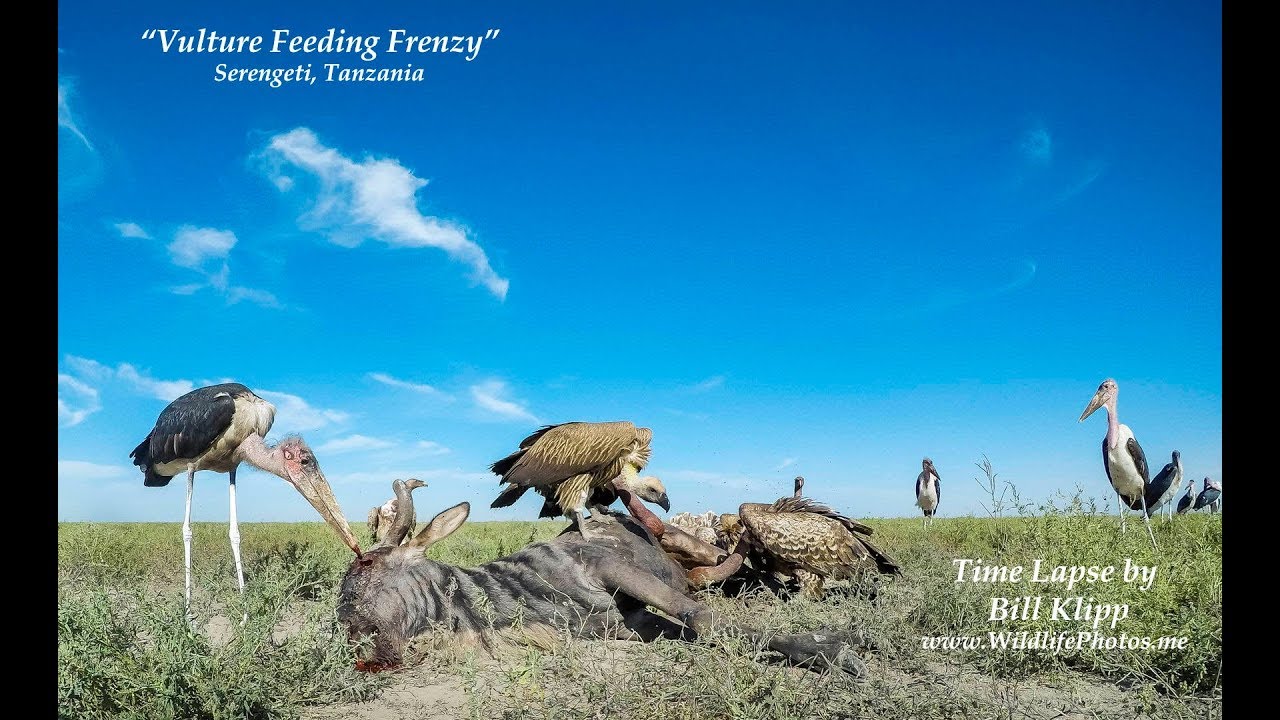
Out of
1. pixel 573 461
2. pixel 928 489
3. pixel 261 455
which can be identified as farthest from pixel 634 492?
pixel 928 489

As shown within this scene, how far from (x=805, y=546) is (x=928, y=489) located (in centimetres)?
1374

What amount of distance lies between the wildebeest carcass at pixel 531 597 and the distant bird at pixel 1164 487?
12680 millimetres

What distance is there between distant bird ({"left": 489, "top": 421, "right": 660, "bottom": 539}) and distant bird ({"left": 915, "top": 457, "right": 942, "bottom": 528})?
14.2 meters

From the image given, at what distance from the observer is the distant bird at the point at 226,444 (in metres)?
8.26

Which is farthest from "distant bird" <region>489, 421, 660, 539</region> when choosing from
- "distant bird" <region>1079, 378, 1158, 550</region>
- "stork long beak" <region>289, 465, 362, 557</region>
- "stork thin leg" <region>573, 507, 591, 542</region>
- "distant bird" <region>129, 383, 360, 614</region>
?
"distant bird" <region>1079, 378, 1158, 550</region>

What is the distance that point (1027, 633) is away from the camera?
5.06 m

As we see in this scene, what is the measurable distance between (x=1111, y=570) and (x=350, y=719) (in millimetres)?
5233

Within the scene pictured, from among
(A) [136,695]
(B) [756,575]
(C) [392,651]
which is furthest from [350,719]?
(B) [756,575]

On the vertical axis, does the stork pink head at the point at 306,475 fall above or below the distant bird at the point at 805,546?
above

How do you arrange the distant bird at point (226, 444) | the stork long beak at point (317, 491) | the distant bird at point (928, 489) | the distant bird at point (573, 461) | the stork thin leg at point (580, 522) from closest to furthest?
the stork thin leg at point (580, 522) < the distant bird at point (573, 461) < the stork long beak at point (317, 491) < the distant bird at point (226, 444) < the distant bird at point (928, 489)

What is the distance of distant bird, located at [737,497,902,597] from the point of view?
6.90m

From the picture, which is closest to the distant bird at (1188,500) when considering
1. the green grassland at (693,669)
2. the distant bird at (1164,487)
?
the distant bird at (1164,487)

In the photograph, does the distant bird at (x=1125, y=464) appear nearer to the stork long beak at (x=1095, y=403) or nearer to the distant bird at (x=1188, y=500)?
the stork long beak at (x=1095, y=403)

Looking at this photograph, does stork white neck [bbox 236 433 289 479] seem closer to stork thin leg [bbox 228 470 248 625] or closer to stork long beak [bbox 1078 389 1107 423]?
stork thin leg [bbox 228 470 248 625]
